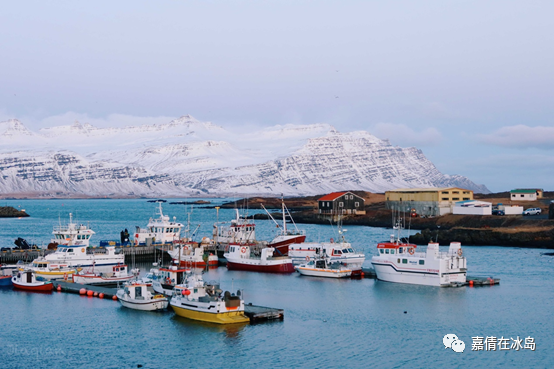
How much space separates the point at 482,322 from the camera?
34.0m

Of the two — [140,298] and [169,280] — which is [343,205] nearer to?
→ [169,280]

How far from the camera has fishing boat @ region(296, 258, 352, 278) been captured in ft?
160

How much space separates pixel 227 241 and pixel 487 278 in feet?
86.6

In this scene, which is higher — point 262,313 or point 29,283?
point 29,283

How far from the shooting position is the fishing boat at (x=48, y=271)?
46.0m

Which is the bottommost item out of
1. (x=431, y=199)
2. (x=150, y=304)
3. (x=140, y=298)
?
(x=150, y=304)

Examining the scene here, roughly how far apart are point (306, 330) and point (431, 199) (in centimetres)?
7267

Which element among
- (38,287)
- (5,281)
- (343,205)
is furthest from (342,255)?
(343,205)

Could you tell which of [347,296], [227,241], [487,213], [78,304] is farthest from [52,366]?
[487,213]

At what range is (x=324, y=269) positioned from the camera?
4884cm

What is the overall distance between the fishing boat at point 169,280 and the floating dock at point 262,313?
5.26 metres

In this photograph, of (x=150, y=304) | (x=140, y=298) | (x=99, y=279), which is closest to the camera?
(x=150, y=304)

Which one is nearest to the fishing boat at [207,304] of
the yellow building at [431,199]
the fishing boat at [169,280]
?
the fishing boat at [169,280]

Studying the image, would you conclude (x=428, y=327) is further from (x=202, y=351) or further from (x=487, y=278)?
(x=487, y=278)
